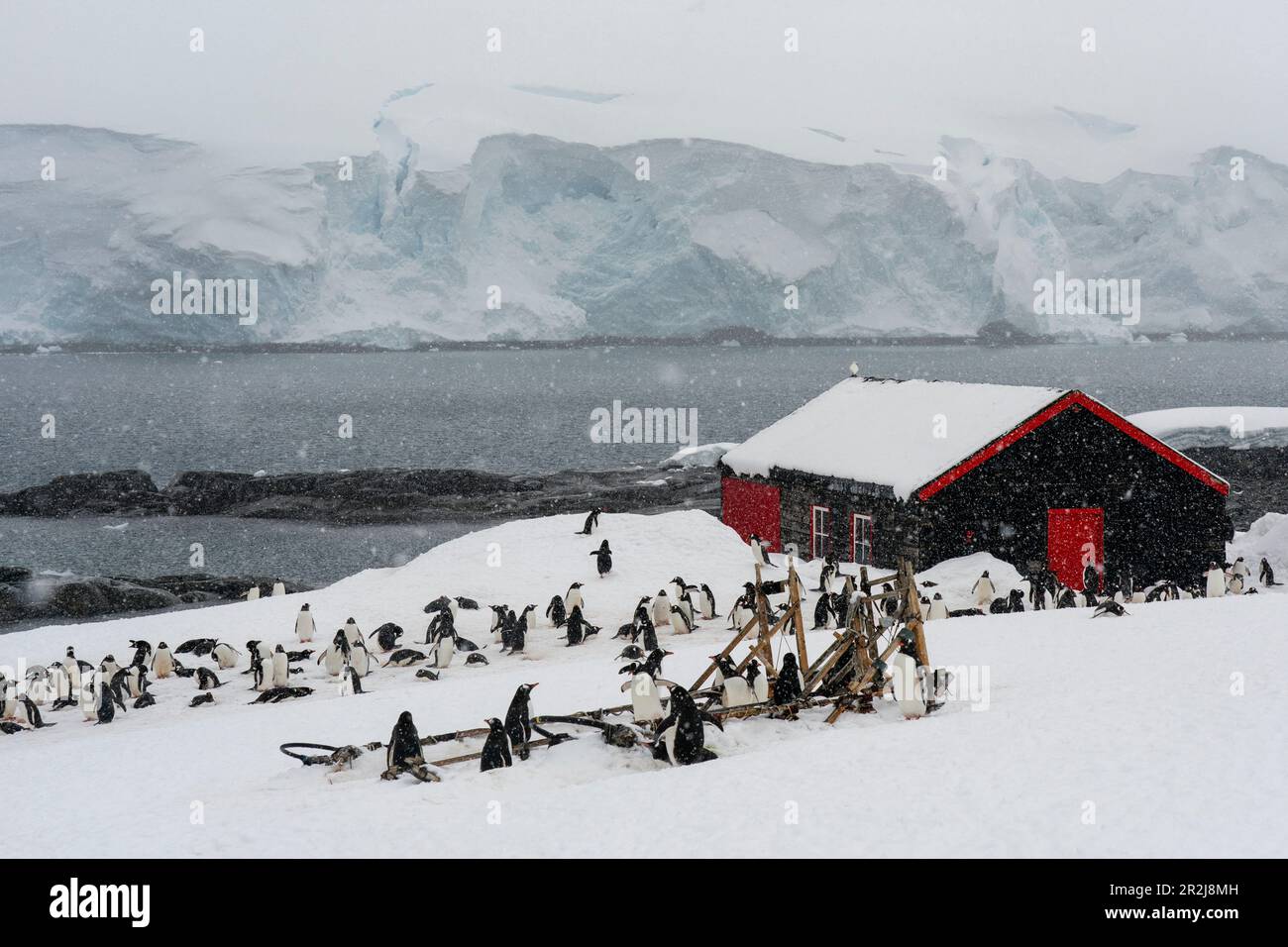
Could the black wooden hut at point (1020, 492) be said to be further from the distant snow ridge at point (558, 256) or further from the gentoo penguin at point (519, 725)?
the distant snow ridge at point (558, 256)

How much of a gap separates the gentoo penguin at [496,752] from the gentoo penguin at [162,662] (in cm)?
1053

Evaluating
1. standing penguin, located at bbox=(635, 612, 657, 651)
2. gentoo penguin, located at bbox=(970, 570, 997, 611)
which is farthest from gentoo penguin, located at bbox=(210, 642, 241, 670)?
gentoo penguin, located at bbox=(970, 570, 997, 611)

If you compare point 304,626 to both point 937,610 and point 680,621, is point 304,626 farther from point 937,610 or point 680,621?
point 937,610

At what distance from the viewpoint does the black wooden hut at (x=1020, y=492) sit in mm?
23859

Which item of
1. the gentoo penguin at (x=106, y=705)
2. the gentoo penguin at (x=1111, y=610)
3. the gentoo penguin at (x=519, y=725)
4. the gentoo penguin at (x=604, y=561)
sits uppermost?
the gentoo penguin at (x=604, y=561)

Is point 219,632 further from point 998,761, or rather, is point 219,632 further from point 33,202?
point 33,202

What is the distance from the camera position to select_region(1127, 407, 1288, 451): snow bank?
158 feet

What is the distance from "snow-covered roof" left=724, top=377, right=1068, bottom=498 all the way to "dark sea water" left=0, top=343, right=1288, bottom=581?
1.14 metres

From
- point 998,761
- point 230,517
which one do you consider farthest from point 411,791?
point 230,517

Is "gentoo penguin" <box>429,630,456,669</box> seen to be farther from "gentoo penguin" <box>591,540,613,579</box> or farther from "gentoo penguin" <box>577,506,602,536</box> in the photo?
"gentoo penguin" <box>577,506,602,536</box>

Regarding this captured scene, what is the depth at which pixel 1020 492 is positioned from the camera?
2422cm

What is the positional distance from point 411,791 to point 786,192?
153631 mm

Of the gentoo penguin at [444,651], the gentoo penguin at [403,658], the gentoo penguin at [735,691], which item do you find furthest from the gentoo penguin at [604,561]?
the gentoo penguin at [735,691]
